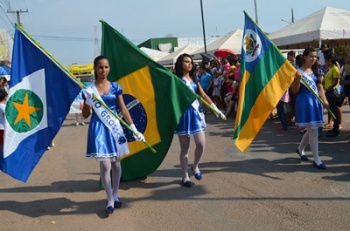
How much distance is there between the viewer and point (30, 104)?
498cm

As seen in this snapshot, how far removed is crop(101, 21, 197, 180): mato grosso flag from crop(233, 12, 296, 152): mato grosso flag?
1.00 meters

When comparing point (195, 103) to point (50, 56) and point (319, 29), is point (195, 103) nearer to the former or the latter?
point (50, 56)

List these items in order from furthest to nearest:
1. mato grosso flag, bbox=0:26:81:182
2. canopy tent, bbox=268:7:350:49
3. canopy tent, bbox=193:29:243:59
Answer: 1. canopy tent, bbox=193:29:243:59
2. canopy tent, bbox=268:7:350:49
3. mato grosso flag, bbox=0:26:81:182

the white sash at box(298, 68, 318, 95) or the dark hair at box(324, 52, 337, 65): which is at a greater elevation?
the dark hair at box(324, 52, 337, 65)

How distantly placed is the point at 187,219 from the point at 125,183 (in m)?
1.77

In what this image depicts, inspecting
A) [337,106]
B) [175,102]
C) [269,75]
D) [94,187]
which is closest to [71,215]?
[94,187]

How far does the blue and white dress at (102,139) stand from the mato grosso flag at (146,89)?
838 mm

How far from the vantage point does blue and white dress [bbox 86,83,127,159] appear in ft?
15.1

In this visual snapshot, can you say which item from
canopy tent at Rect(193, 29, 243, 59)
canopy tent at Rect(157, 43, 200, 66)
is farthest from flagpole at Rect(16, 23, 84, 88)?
canopy tent at Rect(157, 43, 200, 66)

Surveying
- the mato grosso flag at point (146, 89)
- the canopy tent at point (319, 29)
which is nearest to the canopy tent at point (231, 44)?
the canopy tent at point (319, 29)

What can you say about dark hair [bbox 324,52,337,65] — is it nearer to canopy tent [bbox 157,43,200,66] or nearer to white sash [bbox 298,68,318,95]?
white sash [bbox 298,68,318,95]

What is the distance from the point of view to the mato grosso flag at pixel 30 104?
4.89m

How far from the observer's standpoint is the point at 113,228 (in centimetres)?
438

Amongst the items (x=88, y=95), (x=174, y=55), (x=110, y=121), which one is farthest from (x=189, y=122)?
(x=174, y=55)
